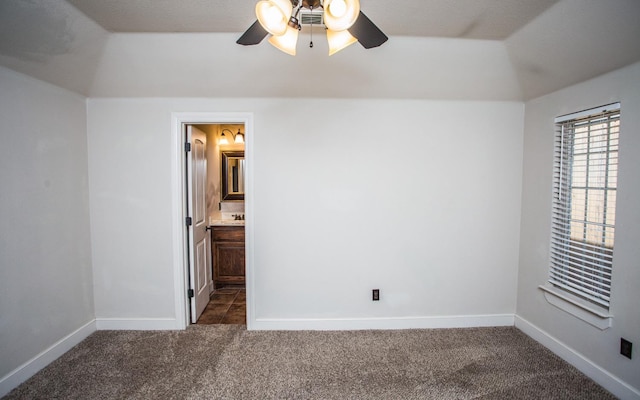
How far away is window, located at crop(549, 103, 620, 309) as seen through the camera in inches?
74.7

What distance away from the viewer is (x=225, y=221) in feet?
12.0

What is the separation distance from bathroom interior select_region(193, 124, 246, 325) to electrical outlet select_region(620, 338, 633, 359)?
3149 millimetres

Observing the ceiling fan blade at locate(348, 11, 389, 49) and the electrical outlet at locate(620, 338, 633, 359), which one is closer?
the ceiling fan blade at locate(348, 11, 389, 49)

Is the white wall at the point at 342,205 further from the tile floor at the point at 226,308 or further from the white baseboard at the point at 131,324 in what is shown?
the tile floor at the point at 226,308

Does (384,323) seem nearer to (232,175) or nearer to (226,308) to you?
(226,308)

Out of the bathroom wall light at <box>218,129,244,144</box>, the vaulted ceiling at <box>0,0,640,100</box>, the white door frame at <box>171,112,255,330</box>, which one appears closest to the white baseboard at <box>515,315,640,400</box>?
the vaulted ceiling at <box>0,0,640,100</box>

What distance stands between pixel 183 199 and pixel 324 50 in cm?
190

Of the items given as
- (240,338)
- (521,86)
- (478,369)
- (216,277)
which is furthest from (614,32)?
(216,277)

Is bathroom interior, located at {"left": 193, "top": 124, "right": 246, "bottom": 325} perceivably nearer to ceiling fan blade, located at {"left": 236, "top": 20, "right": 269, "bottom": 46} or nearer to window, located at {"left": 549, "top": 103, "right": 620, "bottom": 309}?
ceiling fan blade, located at {"left": 236, "top": 20, "right": 269, "bottom": 46}

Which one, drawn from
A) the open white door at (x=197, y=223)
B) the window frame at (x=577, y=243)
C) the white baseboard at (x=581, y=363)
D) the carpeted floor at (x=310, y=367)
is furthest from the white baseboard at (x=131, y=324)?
the window frame at (x=577, y=243)

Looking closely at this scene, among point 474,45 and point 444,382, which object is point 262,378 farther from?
point 474,45

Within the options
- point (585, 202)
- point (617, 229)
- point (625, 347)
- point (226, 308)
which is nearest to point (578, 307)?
point (625, 347)

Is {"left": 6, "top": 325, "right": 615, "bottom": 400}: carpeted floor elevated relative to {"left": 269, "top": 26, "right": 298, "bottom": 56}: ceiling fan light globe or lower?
lower

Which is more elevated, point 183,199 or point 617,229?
point 183,199
